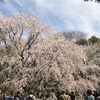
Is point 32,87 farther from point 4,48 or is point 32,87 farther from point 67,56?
point 4,48

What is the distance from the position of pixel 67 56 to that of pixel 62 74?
167 centimetres

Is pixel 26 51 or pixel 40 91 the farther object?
pixel 26 51

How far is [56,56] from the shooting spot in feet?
77.6

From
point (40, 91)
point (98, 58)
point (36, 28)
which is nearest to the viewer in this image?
point (40, 91)

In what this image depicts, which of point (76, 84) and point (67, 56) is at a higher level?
point (67, 56)

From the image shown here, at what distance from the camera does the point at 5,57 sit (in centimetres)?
2580

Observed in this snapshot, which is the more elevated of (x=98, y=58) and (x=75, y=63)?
(x=98, y=58)

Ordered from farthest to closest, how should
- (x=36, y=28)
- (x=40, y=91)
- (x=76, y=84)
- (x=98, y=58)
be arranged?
(x=98, y=58) < (x=36, y=28) < (x=76, y=84) < (x=40, y=91)

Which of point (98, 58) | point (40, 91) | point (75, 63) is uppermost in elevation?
point (98, 58)

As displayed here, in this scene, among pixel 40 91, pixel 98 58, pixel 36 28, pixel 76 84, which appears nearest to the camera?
pixel 40 91

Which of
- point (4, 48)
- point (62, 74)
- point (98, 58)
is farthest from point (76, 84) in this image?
point (98, 58)

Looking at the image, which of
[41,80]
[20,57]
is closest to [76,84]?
[41,80]

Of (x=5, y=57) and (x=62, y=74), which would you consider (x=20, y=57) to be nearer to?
(x=5, y=57)

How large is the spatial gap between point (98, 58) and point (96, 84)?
1013 centimetres
